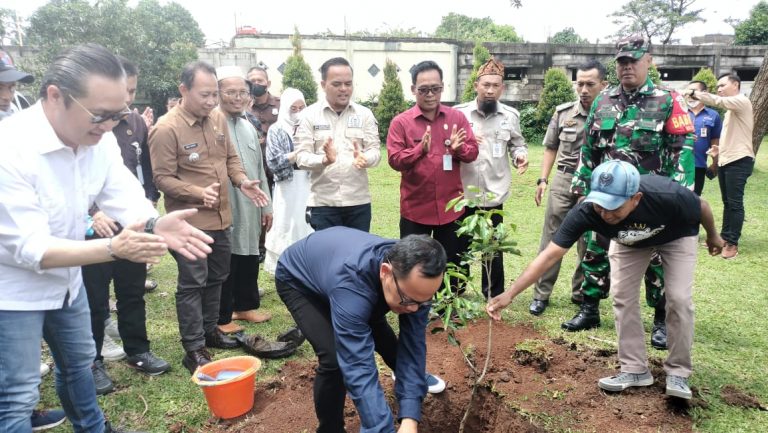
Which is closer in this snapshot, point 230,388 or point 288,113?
point 230,388

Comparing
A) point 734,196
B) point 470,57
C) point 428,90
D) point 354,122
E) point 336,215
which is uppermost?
point 470,57

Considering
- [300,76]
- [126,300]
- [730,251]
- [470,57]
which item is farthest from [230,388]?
[470,57]

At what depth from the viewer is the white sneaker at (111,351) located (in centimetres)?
368

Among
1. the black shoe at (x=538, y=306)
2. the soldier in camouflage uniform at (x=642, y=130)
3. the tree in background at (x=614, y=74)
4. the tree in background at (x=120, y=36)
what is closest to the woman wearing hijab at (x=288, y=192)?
the black shoe at (x=538, y=306)

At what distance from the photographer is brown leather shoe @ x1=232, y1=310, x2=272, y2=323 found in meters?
4.36

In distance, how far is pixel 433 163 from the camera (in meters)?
4.13

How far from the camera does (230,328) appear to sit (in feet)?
13.3

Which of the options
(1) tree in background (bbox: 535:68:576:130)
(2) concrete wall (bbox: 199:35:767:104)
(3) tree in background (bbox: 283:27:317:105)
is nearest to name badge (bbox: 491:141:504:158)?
(3) tree in background (bbox: 283:27:317:105)

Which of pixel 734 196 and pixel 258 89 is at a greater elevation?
pixel 258 89

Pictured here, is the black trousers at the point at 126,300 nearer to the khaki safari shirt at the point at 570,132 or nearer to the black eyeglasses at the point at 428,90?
the black eyeglasses at the point at 428,90

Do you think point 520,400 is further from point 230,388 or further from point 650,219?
point 230,388

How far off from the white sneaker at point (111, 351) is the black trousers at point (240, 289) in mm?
741

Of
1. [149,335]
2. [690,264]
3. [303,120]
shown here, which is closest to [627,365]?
[690,264]

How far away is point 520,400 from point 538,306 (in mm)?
1456
